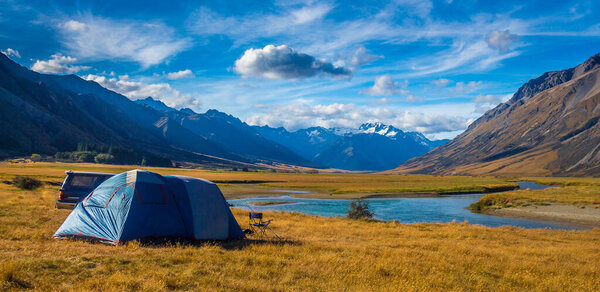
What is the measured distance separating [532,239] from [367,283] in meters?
20.8

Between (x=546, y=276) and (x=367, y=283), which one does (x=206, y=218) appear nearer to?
(x=367, y=283)

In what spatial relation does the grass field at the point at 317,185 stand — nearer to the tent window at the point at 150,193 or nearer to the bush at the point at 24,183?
the bush at the point at 24,183

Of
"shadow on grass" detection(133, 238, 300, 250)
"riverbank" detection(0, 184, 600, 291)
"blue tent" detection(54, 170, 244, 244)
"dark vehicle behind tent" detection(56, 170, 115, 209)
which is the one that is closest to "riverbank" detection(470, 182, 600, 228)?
"riverbank" detection(0, 184, 600, 291)

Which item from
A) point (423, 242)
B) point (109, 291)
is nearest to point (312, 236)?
point (423, 242)

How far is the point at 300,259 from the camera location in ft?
49.3

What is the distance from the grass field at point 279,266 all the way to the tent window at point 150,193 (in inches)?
98.9

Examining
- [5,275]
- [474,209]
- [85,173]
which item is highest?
[85,173]

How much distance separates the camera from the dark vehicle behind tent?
94.8 ft

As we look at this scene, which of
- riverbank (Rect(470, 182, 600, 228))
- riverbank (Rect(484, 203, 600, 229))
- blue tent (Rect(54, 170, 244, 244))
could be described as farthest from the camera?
riverbank (Rect(470, 182, 600, 228))

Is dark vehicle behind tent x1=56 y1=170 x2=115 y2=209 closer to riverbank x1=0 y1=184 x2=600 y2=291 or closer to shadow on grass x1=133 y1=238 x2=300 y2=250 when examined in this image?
riverbank x1=0 y1=184 x2=600 y2=291

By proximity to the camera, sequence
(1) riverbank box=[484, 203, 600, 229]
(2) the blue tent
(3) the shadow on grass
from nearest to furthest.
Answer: (3) the shadow on grass → (2) the blue tent → (1) riverbank box=[484, 203, 600, 229]

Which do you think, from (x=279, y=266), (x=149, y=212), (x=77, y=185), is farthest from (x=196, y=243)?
(x=77, y=185)

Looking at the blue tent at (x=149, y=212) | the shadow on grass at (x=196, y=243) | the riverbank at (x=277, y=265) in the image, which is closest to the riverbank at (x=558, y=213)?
the riverbank at (x=277, y=265)

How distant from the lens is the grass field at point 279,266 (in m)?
10.9
